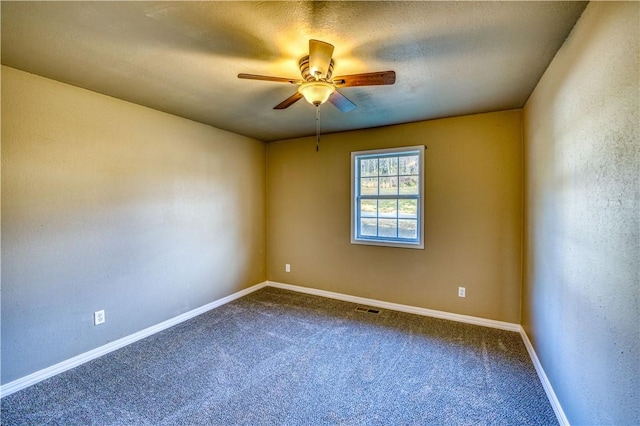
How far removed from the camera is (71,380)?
2154 mm

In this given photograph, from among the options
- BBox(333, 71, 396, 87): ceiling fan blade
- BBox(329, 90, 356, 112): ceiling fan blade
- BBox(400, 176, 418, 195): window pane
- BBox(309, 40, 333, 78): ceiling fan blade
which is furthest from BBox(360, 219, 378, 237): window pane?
BBox(309, 40, 333, 78): ceiling fan blade

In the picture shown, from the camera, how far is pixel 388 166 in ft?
12.0

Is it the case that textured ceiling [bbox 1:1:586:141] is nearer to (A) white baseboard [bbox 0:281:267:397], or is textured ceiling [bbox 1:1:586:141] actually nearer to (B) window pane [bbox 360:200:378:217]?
(B) window pane [bbox 360:200:378:217]

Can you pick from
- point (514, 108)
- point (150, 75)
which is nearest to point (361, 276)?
point (514, 108)

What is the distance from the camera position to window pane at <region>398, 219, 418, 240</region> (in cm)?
350

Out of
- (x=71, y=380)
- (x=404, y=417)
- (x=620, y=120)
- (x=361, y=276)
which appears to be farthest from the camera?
(x=361, y=276)

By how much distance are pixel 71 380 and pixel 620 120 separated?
3666 mm

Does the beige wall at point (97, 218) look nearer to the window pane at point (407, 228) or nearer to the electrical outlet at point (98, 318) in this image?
the electrical outlet at point (98, 318)

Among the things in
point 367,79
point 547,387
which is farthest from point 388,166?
point 547,387

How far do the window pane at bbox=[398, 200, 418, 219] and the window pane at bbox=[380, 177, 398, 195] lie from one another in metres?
0.17

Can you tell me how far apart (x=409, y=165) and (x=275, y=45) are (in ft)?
7.53

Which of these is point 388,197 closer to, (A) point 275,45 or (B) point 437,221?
(B) point 437,221

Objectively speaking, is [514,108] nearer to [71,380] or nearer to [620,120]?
[620,120]

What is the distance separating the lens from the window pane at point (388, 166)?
362 centimetres
